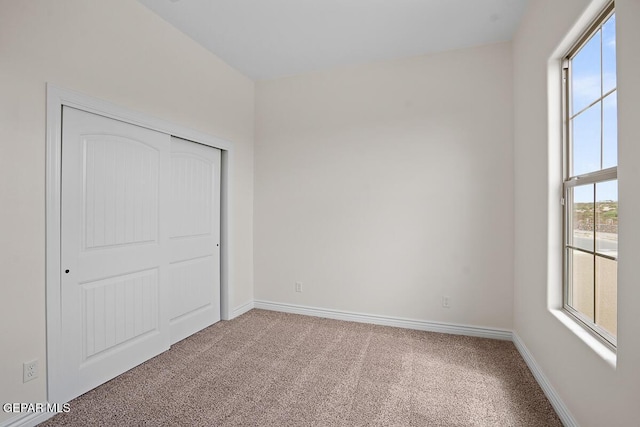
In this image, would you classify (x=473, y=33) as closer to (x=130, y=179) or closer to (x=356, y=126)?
(x=356, y=126)

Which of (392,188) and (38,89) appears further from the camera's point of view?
(392,188)

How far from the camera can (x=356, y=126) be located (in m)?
3.63

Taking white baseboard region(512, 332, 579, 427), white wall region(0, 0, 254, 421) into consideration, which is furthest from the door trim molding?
white baseboard region(512, 332, 579, 427)

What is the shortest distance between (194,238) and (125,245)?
805 mm

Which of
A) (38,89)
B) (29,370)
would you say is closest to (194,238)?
(29,370)

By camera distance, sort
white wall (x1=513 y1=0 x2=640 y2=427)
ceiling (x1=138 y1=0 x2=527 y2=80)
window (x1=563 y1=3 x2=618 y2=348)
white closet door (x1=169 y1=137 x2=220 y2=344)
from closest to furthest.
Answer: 1. white wall (x1=513 y1=0 x2=640 y2=427)
2. window (x1=563 y1=3 x2=618 y2=348)
3. ceiling (x1=138 y1=0 x2=527 y2=80)
4. white closet door (x1=169 y1=137 x2=220 y2=344)

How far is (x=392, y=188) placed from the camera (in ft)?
11.4

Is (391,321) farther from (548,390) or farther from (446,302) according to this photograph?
(548,390)

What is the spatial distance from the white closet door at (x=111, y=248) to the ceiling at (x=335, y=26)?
3.72ft

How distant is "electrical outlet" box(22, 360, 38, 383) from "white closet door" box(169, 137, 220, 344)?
43.8 inches

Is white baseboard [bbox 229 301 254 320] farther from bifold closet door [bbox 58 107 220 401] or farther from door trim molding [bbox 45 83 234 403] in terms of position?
door trim molding [bbox 45 83 234 403]

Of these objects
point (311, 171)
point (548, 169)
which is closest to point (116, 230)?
point (311, 171)

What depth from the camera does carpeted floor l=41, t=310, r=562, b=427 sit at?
1.94 m

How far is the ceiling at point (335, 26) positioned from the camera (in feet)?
8.52
